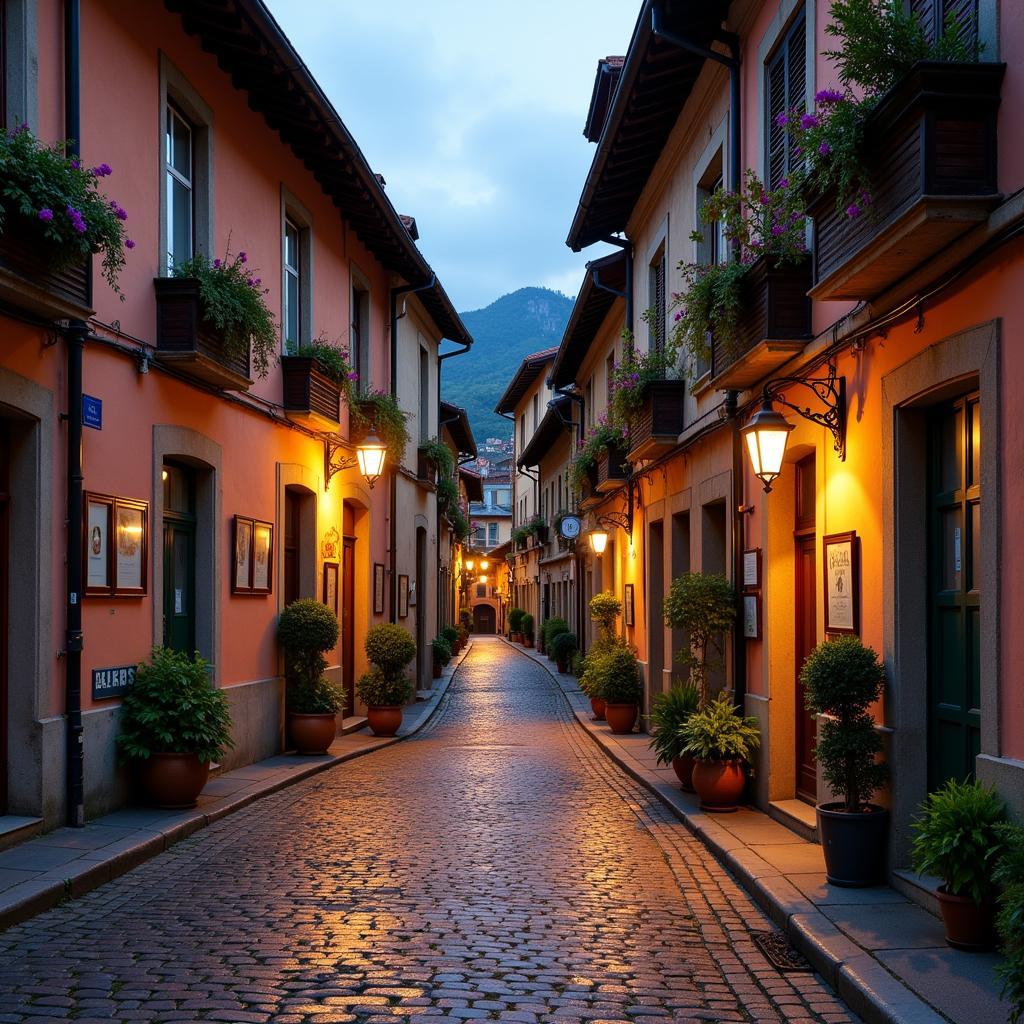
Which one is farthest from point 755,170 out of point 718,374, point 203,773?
point 203,773

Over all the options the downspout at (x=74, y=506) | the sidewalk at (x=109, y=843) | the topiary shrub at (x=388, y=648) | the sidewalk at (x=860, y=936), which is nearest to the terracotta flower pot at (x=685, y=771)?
the sidewalk at (x=860, y=936)

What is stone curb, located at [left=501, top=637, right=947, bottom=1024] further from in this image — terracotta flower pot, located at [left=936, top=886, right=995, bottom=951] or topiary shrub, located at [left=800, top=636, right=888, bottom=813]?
topiary shrub, located at [left=800, top=636, right=888, bottom=813]

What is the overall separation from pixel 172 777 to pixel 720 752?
4315 mm

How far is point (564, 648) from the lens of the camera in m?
30.5

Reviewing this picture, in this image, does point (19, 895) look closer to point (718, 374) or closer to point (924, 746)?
point (924, 746)

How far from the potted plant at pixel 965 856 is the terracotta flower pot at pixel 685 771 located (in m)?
4.69

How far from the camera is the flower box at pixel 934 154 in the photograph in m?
5.32

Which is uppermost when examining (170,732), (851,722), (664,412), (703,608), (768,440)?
(664,412)

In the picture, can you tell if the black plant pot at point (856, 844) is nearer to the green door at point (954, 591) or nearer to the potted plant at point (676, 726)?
the green door at point (954, 591)

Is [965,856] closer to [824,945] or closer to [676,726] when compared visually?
[824,945]

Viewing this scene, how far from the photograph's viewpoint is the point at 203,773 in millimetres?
9227

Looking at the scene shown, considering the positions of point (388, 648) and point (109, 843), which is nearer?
point (109, 843)

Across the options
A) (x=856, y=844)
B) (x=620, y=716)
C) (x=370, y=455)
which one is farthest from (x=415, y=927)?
(x=620, y=716)

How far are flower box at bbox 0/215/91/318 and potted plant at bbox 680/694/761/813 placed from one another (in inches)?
223
